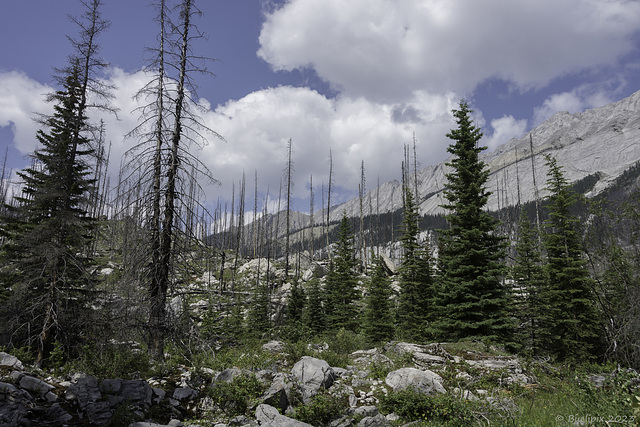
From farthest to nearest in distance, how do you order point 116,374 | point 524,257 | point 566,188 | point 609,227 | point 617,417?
point 524,257 < point 566,188 < point 609,227 < point 116,374 < point 617,417

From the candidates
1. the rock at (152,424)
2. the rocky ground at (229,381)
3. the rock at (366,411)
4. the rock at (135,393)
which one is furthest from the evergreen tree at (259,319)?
the rock at (152,424)

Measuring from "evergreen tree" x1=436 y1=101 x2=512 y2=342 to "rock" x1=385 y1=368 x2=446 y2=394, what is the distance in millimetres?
6121

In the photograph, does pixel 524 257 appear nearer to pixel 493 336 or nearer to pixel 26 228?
pixel 493 336

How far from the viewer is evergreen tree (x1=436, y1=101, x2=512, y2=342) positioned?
44.0 ft

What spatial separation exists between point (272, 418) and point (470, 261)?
457 inches

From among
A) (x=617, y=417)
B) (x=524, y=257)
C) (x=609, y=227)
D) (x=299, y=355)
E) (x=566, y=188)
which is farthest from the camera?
(x=524, y=257)

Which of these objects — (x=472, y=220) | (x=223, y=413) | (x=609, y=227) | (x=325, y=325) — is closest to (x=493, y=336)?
(x=472, y=220)

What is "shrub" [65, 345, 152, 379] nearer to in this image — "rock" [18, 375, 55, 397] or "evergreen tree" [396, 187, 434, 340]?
"rock" [18, 375, 55, 397]

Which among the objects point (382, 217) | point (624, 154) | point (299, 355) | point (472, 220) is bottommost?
point (299, 355)

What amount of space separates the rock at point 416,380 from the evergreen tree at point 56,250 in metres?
9.76

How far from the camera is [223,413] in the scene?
6.97m

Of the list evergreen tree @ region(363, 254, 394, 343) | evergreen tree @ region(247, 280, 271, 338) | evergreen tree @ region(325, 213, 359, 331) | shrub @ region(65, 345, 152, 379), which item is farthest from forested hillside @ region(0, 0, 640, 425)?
evergreen tree @ region(247, 280, 271, 338)

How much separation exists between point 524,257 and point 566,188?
6.40m

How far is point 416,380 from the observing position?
26.5 feet
